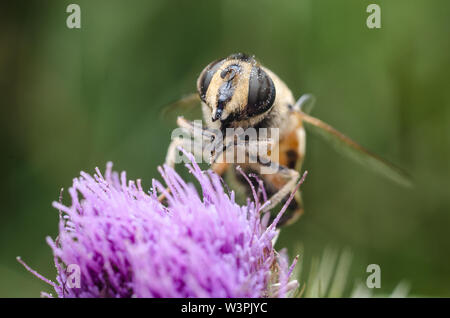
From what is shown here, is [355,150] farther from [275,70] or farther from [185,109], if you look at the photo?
[275,70]

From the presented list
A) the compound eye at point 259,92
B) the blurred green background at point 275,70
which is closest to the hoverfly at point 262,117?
the compound eye at point 259,92

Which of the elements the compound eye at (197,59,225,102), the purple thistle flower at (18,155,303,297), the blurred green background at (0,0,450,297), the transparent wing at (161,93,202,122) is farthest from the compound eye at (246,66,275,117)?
the blurred green background at (0,0,450,297)

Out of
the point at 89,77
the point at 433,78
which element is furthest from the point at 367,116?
the point at 89,77

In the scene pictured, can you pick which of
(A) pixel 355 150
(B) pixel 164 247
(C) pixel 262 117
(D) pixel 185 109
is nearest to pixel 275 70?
(D) pixel 185 109

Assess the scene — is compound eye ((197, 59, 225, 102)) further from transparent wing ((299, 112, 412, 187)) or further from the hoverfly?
transparent wing ((299, 112, 412, 187))

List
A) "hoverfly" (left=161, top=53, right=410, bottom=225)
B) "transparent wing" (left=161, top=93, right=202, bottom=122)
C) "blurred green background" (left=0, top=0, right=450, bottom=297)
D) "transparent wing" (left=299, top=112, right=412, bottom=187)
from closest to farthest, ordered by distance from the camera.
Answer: "hoverfly" (left=161, top=53, right=410, bottom=225)
"transparent wing" (left=299, top=112, right=412, bottom=187)
"transparent wing" (left=161, top=93, right=202, bottom=122)
"blurred green background" (left=0, top=0, right=450, bottom=297)
